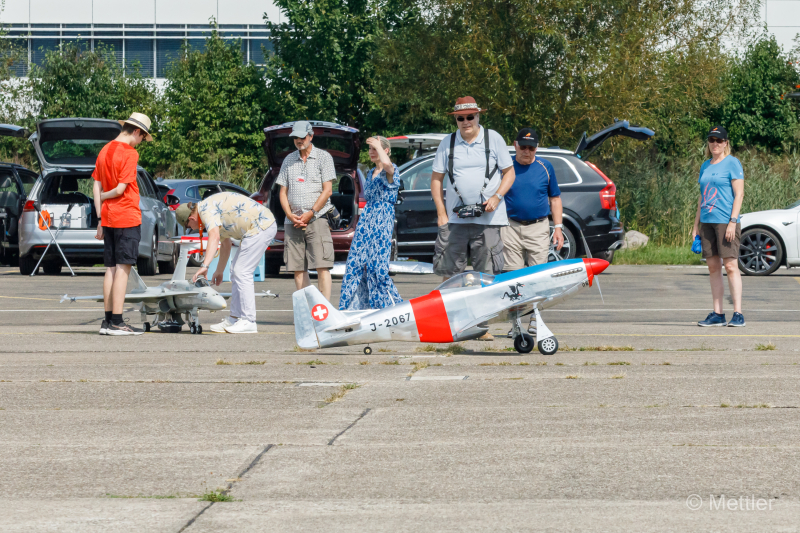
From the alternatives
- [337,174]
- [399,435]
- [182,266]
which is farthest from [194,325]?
[337,174]

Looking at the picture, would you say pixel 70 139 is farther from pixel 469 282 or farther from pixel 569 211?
pixel 469 282

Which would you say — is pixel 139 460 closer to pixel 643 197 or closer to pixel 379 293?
pixel 379 293

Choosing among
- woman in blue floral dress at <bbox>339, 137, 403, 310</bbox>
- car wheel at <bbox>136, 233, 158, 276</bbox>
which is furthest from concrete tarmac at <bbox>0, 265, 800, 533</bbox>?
car wheel at <bbox>136, 233, 158, 276</bbox>

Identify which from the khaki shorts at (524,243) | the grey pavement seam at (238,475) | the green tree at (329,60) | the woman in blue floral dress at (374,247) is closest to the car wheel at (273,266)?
the woman in blue floral dress at (374,247)

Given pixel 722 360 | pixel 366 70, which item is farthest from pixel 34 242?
pixel 366 70

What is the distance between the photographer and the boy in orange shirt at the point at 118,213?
9.77 metres

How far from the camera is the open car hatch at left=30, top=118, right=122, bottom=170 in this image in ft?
58.1

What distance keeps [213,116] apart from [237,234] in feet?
104

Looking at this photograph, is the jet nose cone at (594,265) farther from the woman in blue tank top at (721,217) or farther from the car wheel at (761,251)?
the car wheel at (761,251)

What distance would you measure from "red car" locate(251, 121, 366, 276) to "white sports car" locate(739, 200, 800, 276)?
615 cm

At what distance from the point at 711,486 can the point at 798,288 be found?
11728mm

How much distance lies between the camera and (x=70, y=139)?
59.0 ft

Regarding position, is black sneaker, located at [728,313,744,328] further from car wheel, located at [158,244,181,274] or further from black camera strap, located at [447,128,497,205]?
car wheel, located at [158,244,181,274]

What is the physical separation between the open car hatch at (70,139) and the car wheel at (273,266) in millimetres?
3129
